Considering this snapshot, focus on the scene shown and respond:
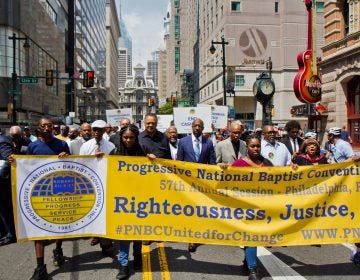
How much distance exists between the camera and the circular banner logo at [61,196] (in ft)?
16.6

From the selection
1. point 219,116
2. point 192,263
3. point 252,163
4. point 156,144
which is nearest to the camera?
point 252,163

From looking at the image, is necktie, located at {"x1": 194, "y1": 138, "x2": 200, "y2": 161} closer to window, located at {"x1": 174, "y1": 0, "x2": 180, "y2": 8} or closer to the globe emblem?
the globe emblem

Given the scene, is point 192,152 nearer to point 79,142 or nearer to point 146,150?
point 146,150

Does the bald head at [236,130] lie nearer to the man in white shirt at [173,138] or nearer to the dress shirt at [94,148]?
the man in white shirt at [173,138]

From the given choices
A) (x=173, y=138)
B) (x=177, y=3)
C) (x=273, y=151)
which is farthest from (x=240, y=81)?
(x=177, y=3)

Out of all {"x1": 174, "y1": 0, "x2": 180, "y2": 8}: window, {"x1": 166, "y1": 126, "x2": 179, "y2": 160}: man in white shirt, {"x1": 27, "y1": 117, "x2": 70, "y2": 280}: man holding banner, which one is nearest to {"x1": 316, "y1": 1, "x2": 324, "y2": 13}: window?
{"x1": 166, "y1": 126, "x2": 179, "y2": 160}: man in white shirt

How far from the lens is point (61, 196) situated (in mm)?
5113

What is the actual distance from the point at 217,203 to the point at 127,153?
126cm

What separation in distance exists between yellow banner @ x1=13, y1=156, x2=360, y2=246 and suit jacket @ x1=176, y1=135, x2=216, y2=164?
190 centimetres

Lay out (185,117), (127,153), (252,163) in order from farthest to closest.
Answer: (185,117) → (127,153) → (252,163)

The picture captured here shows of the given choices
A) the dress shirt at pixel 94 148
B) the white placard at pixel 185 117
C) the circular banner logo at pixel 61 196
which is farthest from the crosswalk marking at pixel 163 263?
the white placard at pixel 185 117

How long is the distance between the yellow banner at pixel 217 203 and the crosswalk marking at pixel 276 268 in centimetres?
40

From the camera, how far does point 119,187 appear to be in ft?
16.7

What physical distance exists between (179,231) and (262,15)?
50.8m
